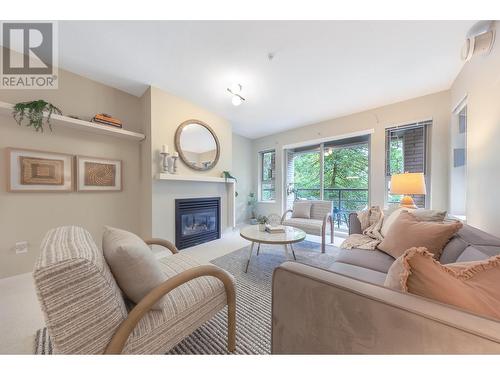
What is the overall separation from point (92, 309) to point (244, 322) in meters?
1.02

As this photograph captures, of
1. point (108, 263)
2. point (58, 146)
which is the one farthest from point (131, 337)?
point (58, 146)

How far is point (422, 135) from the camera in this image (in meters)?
2.98

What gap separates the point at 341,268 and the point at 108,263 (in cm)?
143

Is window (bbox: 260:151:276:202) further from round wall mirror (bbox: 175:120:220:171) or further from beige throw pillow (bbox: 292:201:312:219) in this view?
round wall mirror (bbox: 175:120:220:171)

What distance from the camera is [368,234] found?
6.63 ft

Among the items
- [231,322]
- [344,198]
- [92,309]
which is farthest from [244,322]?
[344,198]

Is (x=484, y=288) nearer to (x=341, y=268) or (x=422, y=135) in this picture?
(x=341, y=268)

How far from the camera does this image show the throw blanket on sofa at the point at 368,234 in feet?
5.81

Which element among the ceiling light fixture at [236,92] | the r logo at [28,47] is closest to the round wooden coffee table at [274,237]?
the ceiling light fixture at [236,92]

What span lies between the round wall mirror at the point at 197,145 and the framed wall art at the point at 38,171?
1396 millimetres

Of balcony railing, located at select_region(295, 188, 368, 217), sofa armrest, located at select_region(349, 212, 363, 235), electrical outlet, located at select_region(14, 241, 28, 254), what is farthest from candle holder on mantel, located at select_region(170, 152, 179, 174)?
balcony railing, located at select_region(295, 188, 368, 217)

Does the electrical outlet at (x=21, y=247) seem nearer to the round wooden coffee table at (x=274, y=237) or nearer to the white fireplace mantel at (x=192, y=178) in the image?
the white fireplace mantel at (x=192, y=178)

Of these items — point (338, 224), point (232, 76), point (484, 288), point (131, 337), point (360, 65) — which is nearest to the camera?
point (484, 288)

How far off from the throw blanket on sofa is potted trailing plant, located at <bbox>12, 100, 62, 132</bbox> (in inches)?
135
